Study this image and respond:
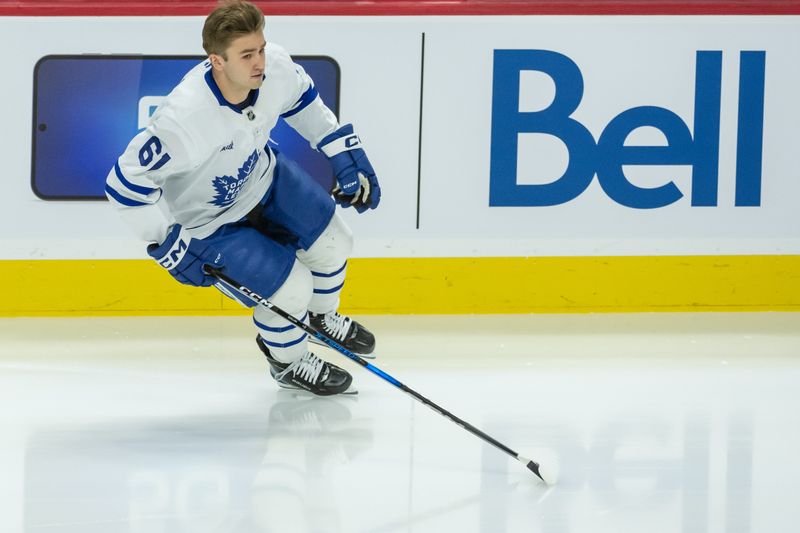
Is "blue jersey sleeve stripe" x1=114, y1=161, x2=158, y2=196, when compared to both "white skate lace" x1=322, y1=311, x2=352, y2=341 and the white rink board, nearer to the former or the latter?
"white skate lace" x1=322, y1=311, x2=352, y2=341

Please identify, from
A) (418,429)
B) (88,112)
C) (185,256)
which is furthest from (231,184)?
(88,112)

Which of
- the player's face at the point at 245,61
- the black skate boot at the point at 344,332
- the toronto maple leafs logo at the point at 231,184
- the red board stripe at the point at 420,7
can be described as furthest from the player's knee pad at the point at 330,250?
the red board stripe at the point at 420,7

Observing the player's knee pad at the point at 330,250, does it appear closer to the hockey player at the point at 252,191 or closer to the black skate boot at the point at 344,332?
the hockey player at the point at 252,191

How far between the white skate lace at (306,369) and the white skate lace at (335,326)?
15 cm

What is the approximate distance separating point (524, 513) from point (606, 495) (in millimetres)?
222

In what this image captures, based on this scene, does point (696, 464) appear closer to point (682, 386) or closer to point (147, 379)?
point (682, 386)

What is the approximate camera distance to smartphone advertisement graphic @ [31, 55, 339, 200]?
4.49 metres

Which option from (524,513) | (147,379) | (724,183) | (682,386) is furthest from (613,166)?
(524,513)

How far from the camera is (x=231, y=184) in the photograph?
3.19 meters

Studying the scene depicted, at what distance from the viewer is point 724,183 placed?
15.0ft

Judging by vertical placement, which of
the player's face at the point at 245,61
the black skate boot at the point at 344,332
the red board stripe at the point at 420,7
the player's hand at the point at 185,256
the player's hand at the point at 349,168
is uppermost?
the red board stripe at the point at 420,7

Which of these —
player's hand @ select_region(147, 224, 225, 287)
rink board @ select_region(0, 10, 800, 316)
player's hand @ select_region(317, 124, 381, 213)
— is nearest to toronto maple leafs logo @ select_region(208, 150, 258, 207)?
player's hand @ select_region(147, 224, 225, 287)

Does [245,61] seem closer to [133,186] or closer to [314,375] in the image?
[133,186]

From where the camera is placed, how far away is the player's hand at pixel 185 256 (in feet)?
9.98
